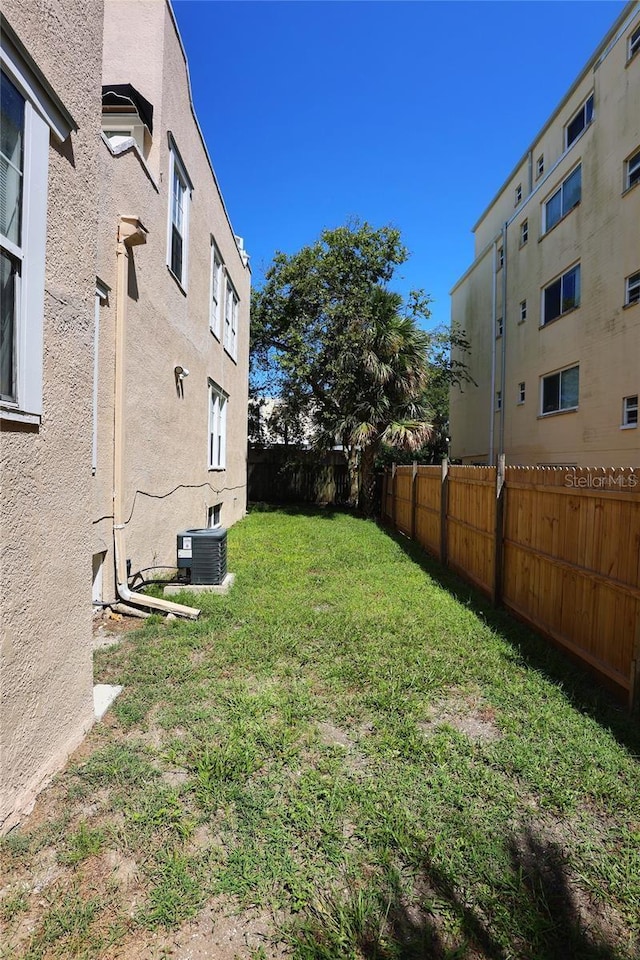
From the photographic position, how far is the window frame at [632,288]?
10578 mm

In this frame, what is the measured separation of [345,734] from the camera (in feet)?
9.97

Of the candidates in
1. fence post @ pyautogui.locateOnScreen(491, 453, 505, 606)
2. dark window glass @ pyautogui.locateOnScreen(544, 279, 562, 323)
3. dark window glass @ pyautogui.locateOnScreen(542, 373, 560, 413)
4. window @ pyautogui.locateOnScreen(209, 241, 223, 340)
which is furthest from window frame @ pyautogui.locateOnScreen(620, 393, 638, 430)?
window @ pyautogui.locateOnScreen(209, 241, 223, 340)

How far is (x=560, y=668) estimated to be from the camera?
4.05 meters

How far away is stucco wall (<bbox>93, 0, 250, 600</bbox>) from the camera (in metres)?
4.81

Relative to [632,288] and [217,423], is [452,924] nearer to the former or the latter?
[217,423]

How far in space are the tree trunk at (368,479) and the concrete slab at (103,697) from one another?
11.4 meters

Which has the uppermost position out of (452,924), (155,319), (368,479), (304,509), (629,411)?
(155,319)

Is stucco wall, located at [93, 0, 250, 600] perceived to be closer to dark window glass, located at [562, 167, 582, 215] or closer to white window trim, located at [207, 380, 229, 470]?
white window trim, located at [207, 380, 229, 470]

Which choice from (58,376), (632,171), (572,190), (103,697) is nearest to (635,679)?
(103,697)

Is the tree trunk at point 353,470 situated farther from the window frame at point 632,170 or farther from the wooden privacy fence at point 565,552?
the window frame at point 632,170

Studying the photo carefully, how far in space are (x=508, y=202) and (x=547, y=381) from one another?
774 cm

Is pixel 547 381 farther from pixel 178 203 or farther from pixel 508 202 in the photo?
pixel 178 203

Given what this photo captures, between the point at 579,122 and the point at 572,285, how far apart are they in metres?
4.55

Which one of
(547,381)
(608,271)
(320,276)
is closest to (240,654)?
(608,271)
